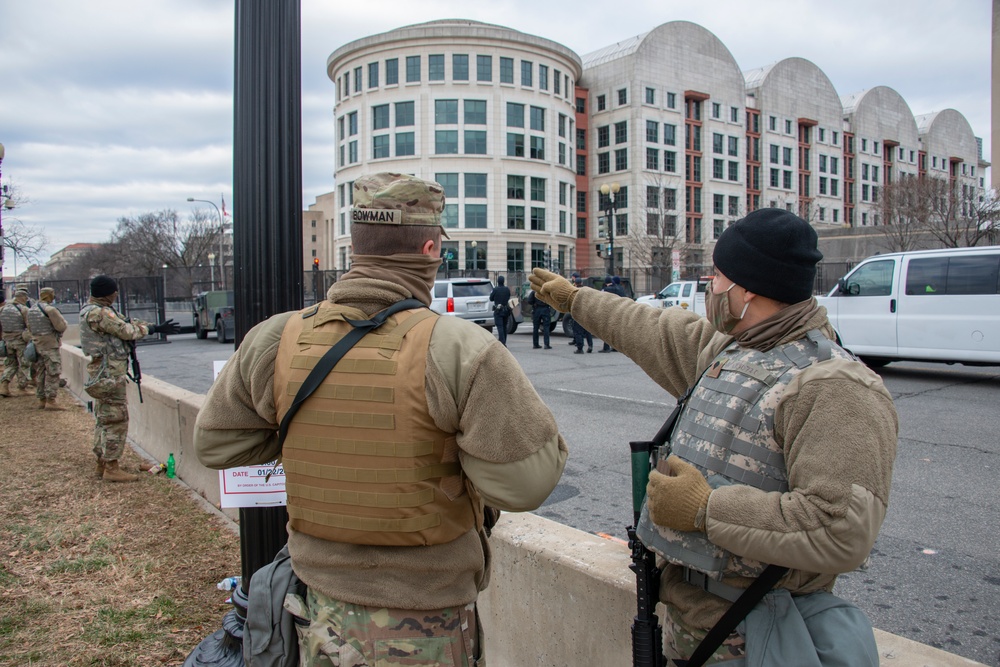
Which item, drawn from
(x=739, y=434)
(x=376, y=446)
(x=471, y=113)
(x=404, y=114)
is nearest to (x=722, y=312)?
(x=739, y=434)

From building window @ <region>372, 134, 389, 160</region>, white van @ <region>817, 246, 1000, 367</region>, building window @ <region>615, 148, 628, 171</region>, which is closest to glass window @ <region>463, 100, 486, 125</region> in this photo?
building window @ <region>372, 134, 389, 160</region>

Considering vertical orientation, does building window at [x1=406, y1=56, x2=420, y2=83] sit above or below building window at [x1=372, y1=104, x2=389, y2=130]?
above

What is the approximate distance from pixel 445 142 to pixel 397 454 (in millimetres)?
67631

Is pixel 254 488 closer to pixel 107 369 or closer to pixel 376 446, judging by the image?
pixel 376 446

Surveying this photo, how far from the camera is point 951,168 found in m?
104

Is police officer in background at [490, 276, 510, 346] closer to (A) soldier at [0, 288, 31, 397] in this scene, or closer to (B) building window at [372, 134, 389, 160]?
(A) soldier at [0, 288, 31, 397]

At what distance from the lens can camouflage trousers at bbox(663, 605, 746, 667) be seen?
67.5 inches

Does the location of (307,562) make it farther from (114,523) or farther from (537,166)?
(537,166)

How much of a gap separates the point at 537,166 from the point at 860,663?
6980 centimetres

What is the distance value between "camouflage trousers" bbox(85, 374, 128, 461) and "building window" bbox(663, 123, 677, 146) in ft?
234

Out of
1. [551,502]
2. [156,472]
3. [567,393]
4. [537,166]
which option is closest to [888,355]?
Result: [567,393]

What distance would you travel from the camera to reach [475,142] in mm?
67312

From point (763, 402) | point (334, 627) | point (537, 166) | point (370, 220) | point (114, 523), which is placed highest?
point (537, 166)

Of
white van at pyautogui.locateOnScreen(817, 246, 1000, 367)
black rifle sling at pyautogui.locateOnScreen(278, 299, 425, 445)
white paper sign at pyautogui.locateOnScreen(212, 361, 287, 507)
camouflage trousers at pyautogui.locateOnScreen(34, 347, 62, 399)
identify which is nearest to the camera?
black rifle sling at pyautogui.locateOnScreen(278, 299, 425, 445)
